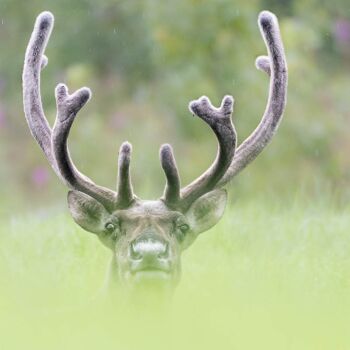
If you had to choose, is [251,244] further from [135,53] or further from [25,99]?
[135,53]

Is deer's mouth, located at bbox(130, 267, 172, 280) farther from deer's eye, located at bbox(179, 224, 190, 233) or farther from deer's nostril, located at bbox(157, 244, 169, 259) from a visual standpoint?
deer's eye, located at bbox(179, 224, 190, 233)

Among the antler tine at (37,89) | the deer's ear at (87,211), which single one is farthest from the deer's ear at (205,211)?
the antler tine at (37,89)

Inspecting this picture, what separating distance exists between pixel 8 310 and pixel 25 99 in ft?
3.09

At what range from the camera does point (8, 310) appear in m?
5.81

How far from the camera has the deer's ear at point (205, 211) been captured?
5828 mm

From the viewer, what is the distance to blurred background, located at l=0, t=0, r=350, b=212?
12.8 meters

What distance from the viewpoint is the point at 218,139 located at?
579cm

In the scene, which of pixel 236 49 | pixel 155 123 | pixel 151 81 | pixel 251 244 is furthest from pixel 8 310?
pixel 151 81

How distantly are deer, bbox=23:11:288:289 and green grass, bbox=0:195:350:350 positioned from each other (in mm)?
196

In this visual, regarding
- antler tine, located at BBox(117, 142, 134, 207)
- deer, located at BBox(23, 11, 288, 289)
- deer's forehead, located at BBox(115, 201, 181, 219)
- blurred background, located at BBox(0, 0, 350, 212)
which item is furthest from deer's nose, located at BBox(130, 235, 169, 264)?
blurred background, located at BBox(0, 0, 350, 212)

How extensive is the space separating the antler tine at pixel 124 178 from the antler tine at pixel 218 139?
22cm

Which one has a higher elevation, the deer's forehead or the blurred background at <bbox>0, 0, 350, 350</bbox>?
the blurred background at <bbox>0, 0, 350, 350</bbox>

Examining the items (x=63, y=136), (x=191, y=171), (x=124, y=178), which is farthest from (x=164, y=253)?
(x=191, y=171)

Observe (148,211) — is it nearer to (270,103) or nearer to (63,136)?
(63,136)
